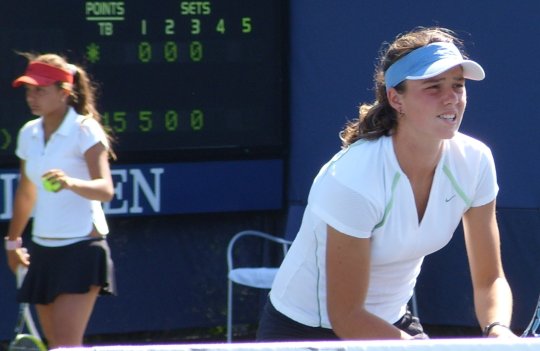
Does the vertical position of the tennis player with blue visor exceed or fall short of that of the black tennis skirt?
it exceeds it

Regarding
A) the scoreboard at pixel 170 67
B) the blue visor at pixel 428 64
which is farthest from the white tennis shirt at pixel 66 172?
the blue visor at pixel 428 64

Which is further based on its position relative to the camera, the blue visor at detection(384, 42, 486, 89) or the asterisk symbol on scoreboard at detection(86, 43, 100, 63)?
the asterisk symbol on scoreboard at detection(86, 43, 100, 63)

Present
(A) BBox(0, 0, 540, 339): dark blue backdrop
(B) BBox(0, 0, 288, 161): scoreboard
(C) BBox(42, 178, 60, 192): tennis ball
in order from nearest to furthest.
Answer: (C) BBox(42, 178, 60, 192): tennis ball
(B) BBox(0, 0, 288, 161): scoreboard
(A) BBox(0, 0, 540, 339): dark blue backdrop

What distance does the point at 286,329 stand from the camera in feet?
9.74

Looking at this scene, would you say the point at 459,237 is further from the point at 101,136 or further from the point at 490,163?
the point at 490,163

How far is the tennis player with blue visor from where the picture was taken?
270cm

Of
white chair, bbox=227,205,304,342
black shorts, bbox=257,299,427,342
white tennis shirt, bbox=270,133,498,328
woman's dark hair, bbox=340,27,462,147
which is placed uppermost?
woman's dark hair, bbox=340,27,462,147

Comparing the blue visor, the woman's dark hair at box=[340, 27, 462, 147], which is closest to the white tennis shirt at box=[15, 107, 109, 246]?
the woman's dark hair at box=[340, 27, 462, 147]

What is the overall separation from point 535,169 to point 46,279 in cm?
254

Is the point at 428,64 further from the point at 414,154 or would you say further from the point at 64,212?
the point at 64,212

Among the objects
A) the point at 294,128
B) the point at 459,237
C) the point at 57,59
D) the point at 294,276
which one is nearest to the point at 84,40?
the point at 57,59

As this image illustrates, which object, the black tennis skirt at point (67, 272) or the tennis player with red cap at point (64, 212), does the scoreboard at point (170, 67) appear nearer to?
the tennis player with red cap at point (64, 212)

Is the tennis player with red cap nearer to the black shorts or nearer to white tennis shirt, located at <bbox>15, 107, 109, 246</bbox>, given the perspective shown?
white tennis shirt, located at <bbox>15, 107, 109, 246</bbox>

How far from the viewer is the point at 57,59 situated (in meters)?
4.90
